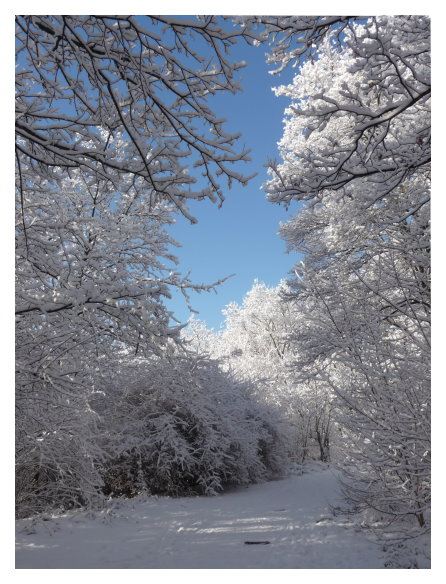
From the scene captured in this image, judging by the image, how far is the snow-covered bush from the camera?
862cm

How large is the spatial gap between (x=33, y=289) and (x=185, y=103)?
6.96ft

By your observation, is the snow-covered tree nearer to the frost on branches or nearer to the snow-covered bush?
the snow-covered bush

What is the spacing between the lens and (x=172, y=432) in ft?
29.1

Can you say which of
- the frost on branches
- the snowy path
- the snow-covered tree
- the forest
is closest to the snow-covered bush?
the snowy path

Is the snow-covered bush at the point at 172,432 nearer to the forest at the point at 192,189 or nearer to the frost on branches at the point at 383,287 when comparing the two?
the forest at the point at 192,189

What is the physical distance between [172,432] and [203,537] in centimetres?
398

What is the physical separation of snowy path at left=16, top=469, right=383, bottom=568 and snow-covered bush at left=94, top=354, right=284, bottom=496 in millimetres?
923

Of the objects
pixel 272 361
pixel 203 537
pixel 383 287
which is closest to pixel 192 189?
pixel 383 287

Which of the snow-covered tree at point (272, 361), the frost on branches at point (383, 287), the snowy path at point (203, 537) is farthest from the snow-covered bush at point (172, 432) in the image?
the frost on branches at point (383, 287)

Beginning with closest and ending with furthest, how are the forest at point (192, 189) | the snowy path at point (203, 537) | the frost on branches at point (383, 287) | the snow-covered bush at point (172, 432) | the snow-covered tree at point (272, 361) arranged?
the forest at point (192, 189), the frost on branches at point (383, 287), the snowy path at point (203, 537), the snow-covered bush at point (172, 432), the snow-covered tree at point (272, 361)

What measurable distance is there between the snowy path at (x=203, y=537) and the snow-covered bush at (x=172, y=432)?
923 mm

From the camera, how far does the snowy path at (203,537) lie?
361 centimetres
